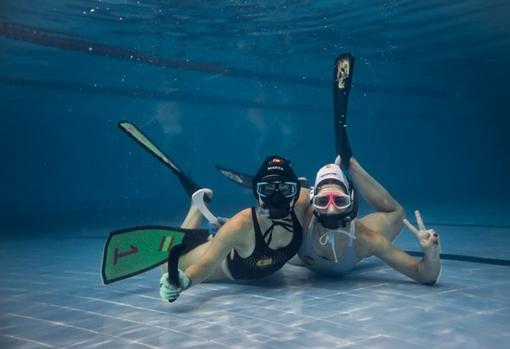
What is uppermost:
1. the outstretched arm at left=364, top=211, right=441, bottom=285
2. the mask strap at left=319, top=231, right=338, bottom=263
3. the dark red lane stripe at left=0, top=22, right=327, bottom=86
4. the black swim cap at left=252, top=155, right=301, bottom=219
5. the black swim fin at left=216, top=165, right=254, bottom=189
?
the dark red lane stripe at left=0, top=22, right=327, bottom=86

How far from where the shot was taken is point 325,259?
600cm

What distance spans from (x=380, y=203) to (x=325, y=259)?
2220mm

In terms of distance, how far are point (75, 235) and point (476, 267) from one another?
1007cm

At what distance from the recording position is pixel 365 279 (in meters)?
6.41

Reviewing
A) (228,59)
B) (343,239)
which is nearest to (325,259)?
(343,239)

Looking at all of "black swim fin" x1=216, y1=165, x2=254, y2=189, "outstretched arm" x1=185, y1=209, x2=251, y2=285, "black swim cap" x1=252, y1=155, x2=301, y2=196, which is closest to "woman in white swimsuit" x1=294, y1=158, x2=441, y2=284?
"black swim cap" x1=252, y1=155, x2=301, y2=196

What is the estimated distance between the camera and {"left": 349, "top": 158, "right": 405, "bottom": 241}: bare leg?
7566mm

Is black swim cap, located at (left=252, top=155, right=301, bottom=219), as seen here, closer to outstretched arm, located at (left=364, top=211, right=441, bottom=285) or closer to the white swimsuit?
the white swimsuit

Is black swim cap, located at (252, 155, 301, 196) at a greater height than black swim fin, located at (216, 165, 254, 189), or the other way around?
black swim fin, located at (216, 165, 254, 189)

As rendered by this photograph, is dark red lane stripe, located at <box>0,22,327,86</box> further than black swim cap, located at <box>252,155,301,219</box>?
Yes

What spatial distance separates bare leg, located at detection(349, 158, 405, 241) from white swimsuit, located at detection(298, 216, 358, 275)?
4.89 feet

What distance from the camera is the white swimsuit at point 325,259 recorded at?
5.57 meters

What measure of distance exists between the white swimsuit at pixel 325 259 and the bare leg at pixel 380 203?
149 centimetres

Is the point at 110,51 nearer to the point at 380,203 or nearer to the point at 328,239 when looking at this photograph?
the point at 380,203
